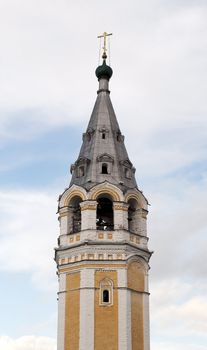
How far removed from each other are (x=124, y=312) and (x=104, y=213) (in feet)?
22.9

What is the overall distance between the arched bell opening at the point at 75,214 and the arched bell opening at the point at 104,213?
1137 millimetres

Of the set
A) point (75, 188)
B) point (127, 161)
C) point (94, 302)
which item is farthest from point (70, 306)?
point (127, 161)

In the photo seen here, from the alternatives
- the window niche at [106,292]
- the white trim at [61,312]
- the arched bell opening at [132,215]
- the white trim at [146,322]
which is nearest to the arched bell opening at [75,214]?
the arched bell opening at [132,215]

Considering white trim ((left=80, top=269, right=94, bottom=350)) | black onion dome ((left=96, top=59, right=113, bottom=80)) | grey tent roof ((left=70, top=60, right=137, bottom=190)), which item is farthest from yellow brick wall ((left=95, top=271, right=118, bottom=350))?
black onion dome ((left=96, top=59, right=113, bottom=80))

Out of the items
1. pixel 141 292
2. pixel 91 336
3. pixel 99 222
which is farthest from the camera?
pixel 99 222

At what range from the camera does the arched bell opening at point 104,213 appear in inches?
1460

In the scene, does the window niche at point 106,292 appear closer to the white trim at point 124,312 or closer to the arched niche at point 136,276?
the white trim at point 124,312

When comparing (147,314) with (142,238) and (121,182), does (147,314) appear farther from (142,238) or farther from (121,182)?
(121,182)

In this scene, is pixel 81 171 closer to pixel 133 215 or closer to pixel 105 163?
pixel 105 163

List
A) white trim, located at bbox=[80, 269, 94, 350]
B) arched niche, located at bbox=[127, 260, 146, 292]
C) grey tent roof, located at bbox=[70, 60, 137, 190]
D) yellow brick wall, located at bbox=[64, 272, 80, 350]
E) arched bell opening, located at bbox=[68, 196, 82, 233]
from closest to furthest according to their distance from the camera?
white trim, located at bbox=[80, 269, 94, 350], yellow brick wall, located at bbox=[64, 272, 80, 350], arched niche, located at bbox=[127, 260, 146, 292], arched bell opening, located at bbox=[68, 196, 82, 233], grey tent roof, located at bbox=[70, 60, 137, 190]

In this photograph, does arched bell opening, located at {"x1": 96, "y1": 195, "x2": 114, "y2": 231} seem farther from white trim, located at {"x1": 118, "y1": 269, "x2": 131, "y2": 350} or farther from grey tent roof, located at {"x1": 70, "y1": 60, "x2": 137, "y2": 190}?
white trim, located at {"x1": 118, "y1": 269, "x2": 131, "y2": 350}

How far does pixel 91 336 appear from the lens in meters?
32.5

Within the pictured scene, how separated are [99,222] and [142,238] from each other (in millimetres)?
A: 2926

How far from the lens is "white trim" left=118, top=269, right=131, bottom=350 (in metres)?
32.6
